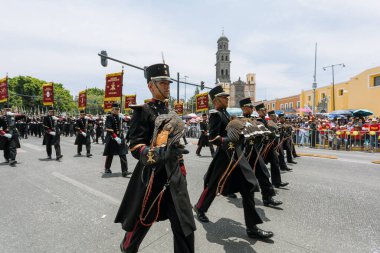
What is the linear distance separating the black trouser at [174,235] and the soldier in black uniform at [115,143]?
521 cm

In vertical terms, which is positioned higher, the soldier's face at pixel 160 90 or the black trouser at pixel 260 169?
the soldier's face at pixel 160 90

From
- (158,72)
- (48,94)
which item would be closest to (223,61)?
(48,94)

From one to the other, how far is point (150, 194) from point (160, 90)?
1.06 meters

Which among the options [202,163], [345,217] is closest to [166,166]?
[345,217]

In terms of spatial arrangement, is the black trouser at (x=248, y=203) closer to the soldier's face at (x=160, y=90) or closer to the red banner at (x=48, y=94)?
the soldier's face at (x=160, y=90)

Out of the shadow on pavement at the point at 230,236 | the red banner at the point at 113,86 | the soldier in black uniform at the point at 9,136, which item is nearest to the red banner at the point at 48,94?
the red banner at the point at 113,86

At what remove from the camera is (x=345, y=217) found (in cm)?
447

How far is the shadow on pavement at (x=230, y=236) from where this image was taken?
11.0 ft

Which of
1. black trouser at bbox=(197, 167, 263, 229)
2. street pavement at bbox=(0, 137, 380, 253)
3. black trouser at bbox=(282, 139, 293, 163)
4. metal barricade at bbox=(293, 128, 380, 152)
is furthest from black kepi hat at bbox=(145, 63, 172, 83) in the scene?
metal barricade at bbox=(293, 128, 380, 152)

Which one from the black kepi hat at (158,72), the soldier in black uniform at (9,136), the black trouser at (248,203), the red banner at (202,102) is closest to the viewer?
the black kepi hat at (158,72)

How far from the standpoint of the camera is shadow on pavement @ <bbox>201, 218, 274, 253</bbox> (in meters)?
3.37

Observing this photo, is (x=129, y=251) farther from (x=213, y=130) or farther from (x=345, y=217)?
(x=345, y=217)

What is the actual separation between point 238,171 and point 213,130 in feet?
2.41

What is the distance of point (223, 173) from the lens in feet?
13.2
